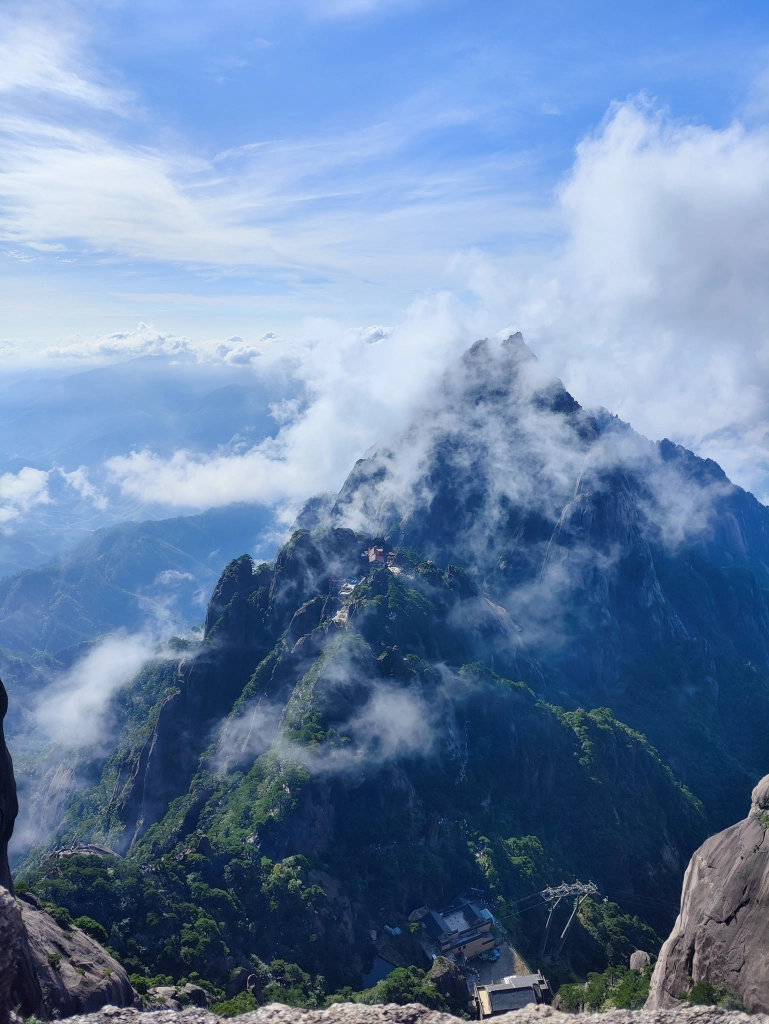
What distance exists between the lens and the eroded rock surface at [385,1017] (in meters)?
35.9

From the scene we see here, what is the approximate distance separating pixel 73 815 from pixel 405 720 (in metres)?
68.1

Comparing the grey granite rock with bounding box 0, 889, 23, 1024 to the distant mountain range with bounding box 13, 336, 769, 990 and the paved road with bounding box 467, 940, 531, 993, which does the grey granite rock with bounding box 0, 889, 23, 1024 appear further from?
the paved road with bounding box 467, 940, 531, 993

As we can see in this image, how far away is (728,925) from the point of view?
49188 mm

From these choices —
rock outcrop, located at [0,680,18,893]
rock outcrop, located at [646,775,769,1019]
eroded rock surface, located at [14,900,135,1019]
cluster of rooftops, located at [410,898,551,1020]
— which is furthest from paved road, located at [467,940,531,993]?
rock outcrop, located at [0,680,18,893]

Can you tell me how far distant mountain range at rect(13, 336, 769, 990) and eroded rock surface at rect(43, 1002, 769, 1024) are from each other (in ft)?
100

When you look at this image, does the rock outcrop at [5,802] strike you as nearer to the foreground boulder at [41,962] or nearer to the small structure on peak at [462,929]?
the foreground boulder at [41,962]

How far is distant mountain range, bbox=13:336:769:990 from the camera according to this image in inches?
3093

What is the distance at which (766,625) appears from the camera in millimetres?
194000

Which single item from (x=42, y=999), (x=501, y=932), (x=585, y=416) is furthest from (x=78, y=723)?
(x=585, y=416)

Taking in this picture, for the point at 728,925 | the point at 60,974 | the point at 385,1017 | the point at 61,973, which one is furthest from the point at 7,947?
the point at 728,925

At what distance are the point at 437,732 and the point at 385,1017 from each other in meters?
67.2

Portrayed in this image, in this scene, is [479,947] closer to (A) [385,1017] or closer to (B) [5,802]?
(A) [385,1017]

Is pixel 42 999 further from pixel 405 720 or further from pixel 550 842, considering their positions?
pixel 550 842

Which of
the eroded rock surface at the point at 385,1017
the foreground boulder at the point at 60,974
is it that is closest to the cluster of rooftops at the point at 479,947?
the eroded rock surface at the point at 385,1017
